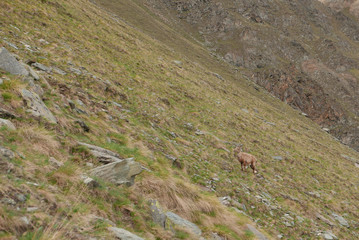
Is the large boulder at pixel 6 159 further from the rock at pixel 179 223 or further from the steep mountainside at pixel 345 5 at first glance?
the steep mountainside at pixel 345 5

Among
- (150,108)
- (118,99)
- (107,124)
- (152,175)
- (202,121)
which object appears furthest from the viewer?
(202,121)

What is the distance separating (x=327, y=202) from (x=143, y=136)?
13.5 meters

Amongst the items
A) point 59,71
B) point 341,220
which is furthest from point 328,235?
point 59,71

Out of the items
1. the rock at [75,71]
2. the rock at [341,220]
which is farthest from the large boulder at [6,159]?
the rock at [341,220]

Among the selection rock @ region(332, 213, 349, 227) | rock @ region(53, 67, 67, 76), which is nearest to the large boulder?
rock @ region(53, 67, 67, 76)

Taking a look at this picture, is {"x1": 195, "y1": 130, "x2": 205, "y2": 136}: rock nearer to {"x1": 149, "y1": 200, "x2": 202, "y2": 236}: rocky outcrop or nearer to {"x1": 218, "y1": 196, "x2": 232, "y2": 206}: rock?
{"x1": 218, "y1": 196, "x2": 232, "y2": 206}: rock

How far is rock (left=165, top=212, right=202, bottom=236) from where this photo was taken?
20.1 ft

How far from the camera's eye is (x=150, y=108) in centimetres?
1697

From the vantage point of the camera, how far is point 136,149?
31.2ft

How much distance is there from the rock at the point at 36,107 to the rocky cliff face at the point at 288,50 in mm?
81069

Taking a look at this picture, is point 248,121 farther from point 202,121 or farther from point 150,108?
point 150,108

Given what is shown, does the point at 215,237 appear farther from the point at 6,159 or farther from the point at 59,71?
the point at 59,71

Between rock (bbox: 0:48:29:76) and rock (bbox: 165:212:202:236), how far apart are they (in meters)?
7.37

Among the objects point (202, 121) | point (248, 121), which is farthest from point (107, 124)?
point (248, 121)
